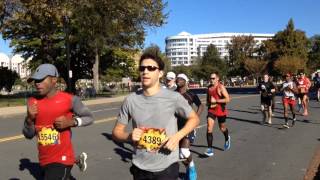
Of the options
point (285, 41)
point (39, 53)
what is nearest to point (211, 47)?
point (285, 41)

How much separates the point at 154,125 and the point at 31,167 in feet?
19.0

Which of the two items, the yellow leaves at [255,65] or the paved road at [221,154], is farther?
the yellow leaves at [255,65]

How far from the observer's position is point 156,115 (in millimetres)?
4648

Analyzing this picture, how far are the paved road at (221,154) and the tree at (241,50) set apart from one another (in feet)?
346

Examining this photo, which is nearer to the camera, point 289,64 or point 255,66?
point 289,64

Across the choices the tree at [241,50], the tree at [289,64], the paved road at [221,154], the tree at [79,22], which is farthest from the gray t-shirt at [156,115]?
the tree at [241,50]

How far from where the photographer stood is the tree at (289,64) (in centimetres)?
9138

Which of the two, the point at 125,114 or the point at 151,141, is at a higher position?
the point at 125,114

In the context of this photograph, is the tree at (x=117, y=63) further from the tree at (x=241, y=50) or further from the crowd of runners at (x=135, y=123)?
the crowd of runners at (x=135, y=123)

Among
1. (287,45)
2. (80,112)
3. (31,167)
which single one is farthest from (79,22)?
(287,45)

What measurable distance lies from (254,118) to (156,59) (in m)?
16.6

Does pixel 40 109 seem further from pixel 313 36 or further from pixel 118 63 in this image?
pixel 313 36

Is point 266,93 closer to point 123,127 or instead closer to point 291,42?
point 123,127

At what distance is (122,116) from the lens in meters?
4.82
